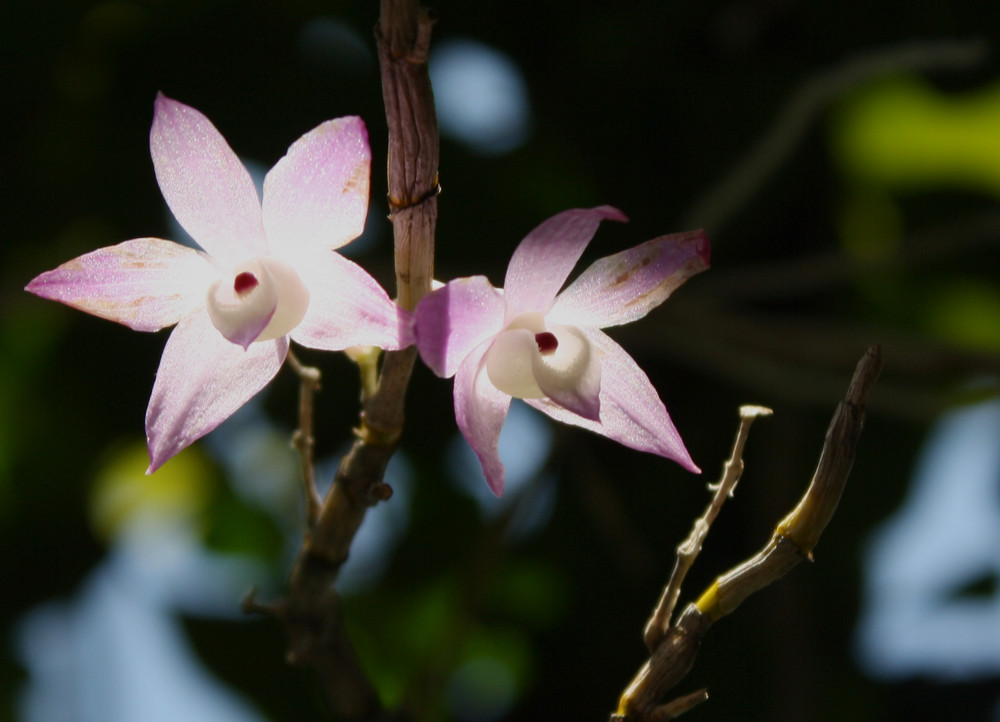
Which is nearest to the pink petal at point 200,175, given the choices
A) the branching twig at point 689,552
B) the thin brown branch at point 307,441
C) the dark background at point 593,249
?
the thin brown branch at point 307,441

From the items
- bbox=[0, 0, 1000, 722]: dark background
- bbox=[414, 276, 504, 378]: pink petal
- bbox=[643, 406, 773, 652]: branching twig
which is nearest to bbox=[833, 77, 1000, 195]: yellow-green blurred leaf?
bbox=[0, 0, 1000, 722]: dark background

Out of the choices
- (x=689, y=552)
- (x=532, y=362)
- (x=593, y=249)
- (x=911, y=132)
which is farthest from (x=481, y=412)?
(x=911, y=132)

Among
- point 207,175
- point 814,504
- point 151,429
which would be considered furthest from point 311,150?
point 814,504

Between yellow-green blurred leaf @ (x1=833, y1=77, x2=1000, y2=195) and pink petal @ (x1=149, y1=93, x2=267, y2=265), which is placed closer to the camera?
pink petal @ (x1=149, y1=93, x2=267, y2=265)

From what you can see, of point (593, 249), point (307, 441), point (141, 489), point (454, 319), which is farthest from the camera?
point (141, 489)

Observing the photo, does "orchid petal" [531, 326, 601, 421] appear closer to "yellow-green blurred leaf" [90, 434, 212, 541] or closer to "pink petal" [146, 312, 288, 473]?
"pink petal" [146, 312, 288, 473]

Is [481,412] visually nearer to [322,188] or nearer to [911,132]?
[322,188]

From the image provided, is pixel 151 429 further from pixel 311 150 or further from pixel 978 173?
pixel 978 173
